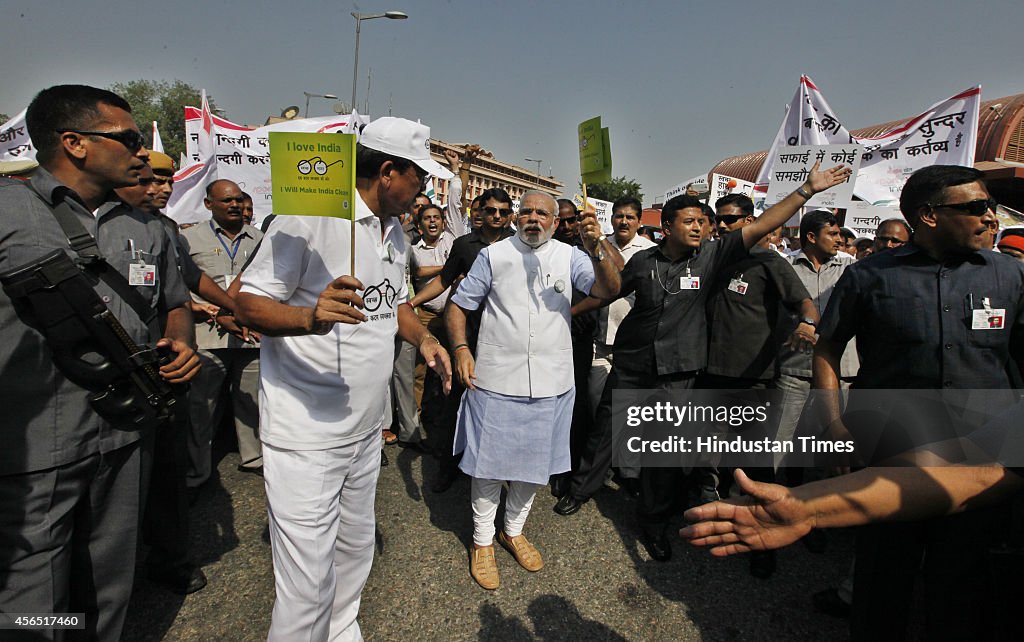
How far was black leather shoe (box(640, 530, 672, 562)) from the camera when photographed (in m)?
3.06

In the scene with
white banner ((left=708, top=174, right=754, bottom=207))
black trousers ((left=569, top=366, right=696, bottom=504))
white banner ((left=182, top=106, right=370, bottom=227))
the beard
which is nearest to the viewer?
the beard

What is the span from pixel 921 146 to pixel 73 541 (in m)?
7.62

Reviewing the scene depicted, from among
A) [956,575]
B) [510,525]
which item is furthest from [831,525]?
[510,525]

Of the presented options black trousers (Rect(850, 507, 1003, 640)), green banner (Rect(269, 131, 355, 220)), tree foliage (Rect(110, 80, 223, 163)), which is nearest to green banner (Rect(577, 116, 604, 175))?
green banner (Rect(269, 131, 355, 220))

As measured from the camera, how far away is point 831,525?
4.09ft

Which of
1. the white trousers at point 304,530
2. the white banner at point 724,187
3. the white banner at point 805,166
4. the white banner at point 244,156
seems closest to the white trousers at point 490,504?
the white trousers at point 304,530

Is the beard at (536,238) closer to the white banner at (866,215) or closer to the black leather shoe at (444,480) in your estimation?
the black leather shoe at (444,480)

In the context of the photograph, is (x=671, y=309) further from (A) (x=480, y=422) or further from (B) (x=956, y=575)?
(B) (x=956, y=575)

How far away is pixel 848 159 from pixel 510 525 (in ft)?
15.8

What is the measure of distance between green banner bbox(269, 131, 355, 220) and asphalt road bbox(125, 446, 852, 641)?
1.95 m

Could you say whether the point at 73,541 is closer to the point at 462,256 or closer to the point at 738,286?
the point at 462,256

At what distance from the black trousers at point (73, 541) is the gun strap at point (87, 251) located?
0.56 m

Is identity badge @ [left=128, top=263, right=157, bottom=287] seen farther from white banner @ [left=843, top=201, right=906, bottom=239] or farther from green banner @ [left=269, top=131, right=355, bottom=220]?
white banner @ [left=843, top=201, right=906, bottom=239]

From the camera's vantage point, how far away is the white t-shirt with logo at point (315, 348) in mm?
1767
